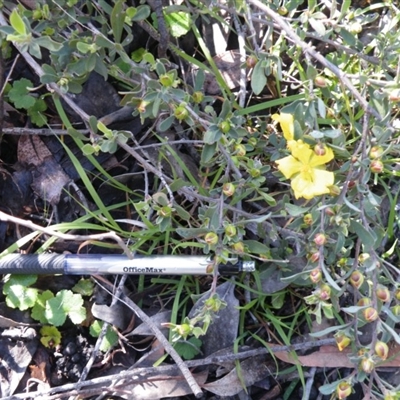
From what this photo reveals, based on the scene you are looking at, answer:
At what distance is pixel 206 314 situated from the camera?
1859mm

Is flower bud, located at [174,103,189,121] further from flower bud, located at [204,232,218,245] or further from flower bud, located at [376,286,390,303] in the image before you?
flower bud, located at [376,286,390,303]

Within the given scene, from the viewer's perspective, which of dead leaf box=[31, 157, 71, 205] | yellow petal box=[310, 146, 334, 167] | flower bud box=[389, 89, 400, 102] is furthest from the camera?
dead leaf box=[31, 157, 71, 205]

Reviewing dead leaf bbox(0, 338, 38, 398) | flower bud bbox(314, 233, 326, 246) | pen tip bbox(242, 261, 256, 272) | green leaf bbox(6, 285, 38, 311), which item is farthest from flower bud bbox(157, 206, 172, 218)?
dead leaf bbox(0, 338, 38, 398)

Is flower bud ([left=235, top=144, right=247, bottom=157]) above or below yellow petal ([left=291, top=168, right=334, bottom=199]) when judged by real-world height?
below

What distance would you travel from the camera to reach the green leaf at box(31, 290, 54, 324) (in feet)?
7.58

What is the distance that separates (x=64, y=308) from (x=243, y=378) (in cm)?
76

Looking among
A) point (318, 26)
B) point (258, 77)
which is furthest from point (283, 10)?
point (258, 77)

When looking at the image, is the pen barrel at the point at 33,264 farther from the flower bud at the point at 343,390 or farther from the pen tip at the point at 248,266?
the flower bud at the point at 343,390

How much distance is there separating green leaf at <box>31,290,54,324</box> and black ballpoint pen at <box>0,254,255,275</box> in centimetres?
12

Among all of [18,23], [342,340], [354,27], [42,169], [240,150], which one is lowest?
[342,340]

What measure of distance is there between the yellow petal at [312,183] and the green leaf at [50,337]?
48.1 inches

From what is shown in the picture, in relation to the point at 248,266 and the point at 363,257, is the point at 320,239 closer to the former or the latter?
the point at 363,257

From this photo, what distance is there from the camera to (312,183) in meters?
1.69

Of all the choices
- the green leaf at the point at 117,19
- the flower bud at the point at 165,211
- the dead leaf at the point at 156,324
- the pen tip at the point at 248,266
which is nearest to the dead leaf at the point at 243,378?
the dead leaf at the point at 156,324
